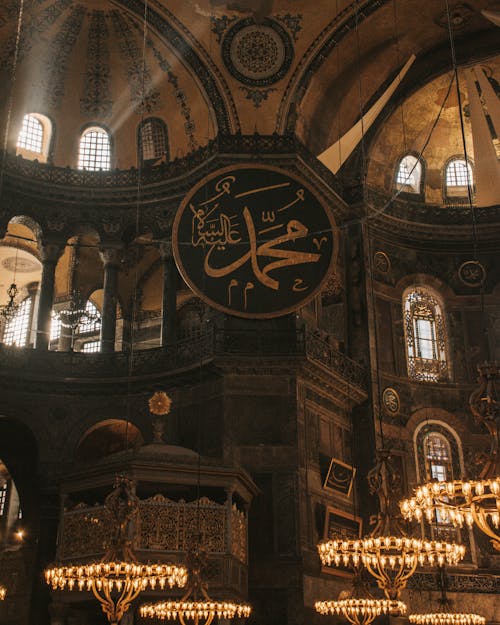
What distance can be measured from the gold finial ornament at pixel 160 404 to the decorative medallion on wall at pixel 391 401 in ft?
13.2

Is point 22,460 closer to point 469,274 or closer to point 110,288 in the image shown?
point 110,288

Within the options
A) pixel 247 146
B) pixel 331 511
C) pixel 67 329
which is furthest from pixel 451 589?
pixel 67 329

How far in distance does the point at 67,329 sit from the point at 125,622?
906 cm

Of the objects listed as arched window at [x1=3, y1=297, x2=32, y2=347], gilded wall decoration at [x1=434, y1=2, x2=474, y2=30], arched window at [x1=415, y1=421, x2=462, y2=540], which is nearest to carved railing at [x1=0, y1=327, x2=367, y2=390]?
arched window at [x1=415, y1=421, x2=462, y2=540]

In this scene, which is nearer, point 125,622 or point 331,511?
point 125,622

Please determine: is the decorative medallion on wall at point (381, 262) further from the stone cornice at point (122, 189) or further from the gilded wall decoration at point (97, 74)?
the gilded wall decoration at point (97, 74)

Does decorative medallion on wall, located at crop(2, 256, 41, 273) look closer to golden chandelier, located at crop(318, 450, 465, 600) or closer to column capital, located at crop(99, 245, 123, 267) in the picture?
column capital, located at crop(99, 245, 123, 267)

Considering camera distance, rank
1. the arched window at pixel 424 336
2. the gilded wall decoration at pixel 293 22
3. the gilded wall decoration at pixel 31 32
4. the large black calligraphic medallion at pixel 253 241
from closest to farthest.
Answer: the large black calligraphic medallion at pixel 253 241 < the gilded wall decoration at pixel 293 22 < the gilded wall decoration at pixel 31 32 < the arched window at pixel 424 336

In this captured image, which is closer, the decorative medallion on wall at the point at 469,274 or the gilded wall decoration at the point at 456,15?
the gilded wall decoration at the point at 456,15

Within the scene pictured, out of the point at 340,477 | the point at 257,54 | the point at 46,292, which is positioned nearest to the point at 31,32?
the point at 257,54

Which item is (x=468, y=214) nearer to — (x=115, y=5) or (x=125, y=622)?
(x=115, y=5)

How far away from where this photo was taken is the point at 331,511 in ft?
44.2

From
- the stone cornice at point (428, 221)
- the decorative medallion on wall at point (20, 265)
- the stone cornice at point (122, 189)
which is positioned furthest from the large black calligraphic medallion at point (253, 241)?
the decorative medallion on wall at point (20, 265)

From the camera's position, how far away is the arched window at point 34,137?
16109mm
